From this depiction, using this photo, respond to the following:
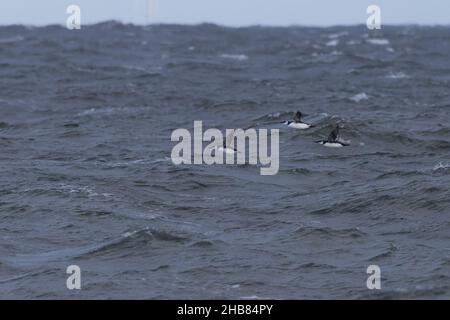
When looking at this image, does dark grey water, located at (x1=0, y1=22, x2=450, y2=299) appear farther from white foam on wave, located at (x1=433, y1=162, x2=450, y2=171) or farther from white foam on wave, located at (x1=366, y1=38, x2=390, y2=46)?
white foam on wave, located at (x1=366, y1=38, x2=390, y2=46)

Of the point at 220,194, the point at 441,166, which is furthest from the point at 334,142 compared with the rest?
the point at 220,194

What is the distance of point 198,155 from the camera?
29.6 metres

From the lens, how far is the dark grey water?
1875 cm

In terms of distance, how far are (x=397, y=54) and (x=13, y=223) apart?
171 feet

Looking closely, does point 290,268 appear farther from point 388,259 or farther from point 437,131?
point 437,131

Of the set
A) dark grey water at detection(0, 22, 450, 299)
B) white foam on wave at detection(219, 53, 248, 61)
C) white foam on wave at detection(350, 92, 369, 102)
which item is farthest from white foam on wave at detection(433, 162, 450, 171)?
white foam on wave at detection(219, 53, 248, 61)

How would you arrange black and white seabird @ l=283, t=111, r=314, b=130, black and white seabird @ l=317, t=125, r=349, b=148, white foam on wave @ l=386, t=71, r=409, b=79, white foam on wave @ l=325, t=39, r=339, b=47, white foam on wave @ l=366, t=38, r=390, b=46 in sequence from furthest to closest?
white foam on wave @ l=366, t=38, r=390, b=46
white foam on wave @ l=325, t=39, r=339, b=47
white foam on wave @ l=386, t=71, r=409, b=79
black and white seabird @ l=283, t=111, r=314, b=130
black and white seabird @ l=317, t=125, r=349, b=148

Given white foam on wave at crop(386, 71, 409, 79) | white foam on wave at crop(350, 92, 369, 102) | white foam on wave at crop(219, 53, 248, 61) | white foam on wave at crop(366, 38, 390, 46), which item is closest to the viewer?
white foam on wave at crop(350, 92, 369, 102)

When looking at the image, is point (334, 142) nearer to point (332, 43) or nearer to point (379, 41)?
point (332, 43)

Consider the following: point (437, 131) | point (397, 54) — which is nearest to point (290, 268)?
point (437, 131)

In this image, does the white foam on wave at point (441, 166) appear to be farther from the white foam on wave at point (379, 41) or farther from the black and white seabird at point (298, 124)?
the white foam on wave at point (379, 41)

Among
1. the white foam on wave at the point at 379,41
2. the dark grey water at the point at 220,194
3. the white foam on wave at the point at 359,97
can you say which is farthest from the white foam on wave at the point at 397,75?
the white foam on wave at the point at 379,41

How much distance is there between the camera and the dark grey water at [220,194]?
1875cm

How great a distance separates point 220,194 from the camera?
82.0ft
